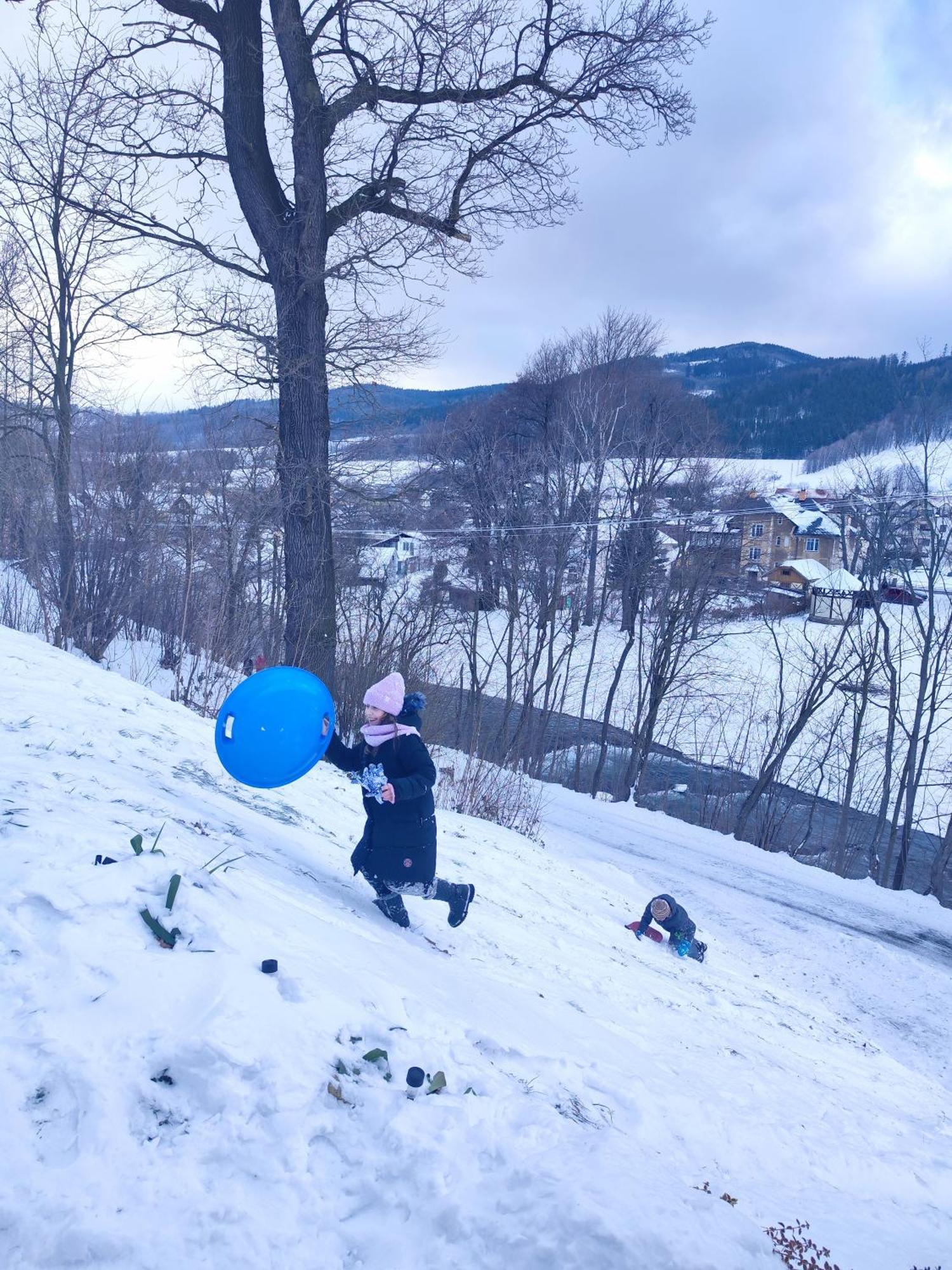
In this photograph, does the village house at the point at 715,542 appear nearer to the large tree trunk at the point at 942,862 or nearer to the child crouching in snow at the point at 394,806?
the large tree trunk at the point at 942,862

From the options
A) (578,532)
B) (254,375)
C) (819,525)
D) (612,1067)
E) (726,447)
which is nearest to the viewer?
(612,1067)

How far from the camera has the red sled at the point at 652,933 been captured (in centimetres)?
738

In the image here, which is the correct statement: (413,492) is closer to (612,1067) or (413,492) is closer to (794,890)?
(794,890)

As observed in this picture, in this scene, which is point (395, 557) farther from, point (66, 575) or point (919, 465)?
point (66, 575)

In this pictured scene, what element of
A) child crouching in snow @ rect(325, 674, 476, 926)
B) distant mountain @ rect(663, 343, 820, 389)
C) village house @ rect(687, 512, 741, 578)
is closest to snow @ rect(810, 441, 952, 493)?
village house @ rect(687, 512, 741, 578)

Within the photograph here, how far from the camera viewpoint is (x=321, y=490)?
10.4 meters

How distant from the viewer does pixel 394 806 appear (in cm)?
482

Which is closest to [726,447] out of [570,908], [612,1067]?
[570,908]

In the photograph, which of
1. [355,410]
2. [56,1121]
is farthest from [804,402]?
[56,1121]

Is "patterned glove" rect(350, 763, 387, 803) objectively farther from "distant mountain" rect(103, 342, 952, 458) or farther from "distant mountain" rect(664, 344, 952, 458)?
"distant mountain" rect(664, 344, 952, 458)

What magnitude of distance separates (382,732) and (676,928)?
161 inches

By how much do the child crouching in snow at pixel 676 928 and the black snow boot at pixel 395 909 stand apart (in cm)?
330

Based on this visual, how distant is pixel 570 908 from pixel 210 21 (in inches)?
421

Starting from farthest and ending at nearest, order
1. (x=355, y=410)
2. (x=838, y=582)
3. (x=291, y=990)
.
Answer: (x=838, y=582), (x=355, y=410), (x=291, y=990)
